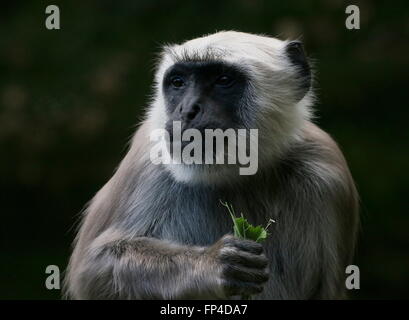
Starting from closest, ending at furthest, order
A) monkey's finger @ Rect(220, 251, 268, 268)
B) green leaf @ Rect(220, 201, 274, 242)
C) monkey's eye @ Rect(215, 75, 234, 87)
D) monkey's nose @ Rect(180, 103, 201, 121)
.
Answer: monkey's finger @ Rect(220, 251, 268, 268), green leaf @ Rect(220, 201, 274, 242), monkey's nose @ Rect(180, 103, 201, 121), monkey's eye @ Rect(215, 75, 234, 87)

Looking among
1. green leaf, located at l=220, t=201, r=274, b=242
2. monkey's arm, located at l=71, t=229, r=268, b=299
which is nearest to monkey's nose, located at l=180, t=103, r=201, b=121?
green leaf, located at l=220, t=201, r=274, b=242

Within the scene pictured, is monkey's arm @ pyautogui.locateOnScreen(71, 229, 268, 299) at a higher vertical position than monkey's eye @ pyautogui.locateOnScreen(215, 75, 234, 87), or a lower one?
lower

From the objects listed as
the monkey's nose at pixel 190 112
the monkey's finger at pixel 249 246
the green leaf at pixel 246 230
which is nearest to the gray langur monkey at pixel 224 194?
the monkey's nose at pixel 190 112

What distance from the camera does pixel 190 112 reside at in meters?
7.15

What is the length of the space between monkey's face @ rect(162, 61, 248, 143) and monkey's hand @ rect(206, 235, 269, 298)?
0.99 m

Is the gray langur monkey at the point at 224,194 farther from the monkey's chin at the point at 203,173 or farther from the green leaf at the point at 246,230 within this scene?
the green leaf at the point at 246,230

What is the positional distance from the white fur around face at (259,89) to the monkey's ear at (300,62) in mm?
66

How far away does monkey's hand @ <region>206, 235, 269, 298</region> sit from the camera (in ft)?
22.1

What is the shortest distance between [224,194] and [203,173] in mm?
601

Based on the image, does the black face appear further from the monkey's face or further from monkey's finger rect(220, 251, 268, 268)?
monkey's finger rect(220, 251, 268, 268)

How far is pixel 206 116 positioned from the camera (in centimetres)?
719

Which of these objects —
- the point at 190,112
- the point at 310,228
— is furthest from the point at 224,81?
the point at 310,228

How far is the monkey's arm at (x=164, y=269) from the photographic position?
6789 mm

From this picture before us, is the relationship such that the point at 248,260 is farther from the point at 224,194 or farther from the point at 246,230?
the point at 224,194
